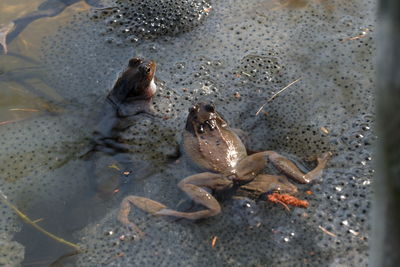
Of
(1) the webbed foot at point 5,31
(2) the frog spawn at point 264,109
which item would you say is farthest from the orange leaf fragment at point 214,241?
(1) the webbed foot at point 5,31

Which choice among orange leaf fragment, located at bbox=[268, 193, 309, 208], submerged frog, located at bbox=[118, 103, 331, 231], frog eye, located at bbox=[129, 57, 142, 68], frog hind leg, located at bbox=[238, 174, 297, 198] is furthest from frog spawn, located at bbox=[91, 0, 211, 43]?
orange leaf fragment, located at bbox=[268, 193, 309, 208]

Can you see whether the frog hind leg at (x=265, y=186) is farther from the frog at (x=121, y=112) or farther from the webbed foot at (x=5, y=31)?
the webbed foot at (x=5, y=31)

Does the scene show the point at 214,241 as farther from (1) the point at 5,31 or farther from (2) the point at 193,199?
(1) the point at 5,31

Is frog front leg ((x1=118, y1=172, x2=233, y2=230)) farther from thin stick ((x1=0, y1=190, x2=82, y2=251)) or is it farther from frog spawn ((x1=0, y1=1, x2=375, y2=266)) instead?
thin stick ((x1=0, y1=190, x2=82, y2=251))

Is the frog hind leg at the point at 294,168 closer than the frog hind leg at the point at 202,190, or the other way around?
the frog hind leg at the point at 202,190

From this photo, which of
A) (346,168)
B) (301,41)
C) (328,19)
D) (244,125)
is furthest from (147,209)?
(328,19)

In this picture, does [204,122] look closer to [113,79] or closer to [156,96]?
[156,96]
